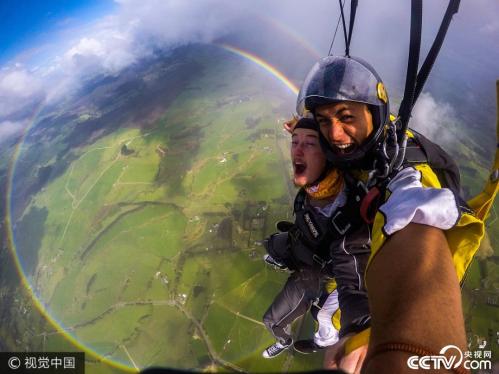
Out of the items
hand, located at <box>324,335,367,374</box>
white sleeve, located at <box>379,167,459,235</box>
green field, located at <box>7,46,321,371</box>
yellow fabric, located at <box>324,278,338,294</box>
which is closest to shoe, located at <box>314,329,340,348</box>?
yellow fabric, located at <box>324,278,338,294</box>

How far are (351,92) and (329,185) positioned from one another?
32.9 inches

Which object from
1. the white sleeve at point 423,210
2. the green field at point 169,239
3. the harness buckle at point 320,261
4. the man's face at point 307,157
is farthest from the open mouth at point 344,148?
the green field at point 169,239

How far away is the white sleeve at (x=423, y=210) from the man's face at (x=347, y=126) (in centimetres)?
80

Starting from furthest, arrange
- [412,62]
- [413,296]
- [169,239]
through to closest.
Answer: [169,239] < [412,62] < [413,296]

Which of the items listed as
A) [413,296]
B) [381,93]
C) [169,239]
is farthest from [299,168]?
[169,239]

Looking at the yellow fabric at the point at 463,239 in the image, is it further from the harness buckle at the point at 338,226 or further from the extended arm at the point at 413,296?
the harness buckle at the point at 338,226

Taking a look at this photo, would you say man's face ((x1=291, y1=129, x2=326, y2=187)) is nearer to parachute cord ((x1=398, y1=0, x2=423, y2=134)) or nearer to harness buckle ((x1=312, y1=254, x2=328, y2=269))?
harness buckle ((x1=312, y1=254, x2=328, y2=269))

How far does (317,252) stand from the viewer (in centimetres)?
256

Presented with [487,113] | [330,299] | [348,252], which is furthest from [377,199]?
[487,113]

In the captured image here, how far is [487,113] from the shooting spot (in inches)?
3177

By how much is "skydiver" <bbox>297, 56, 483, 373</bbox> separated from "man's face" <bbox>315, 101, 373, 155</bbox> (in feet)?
0.06

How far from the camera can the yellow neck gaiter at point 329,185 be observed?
2.44 m

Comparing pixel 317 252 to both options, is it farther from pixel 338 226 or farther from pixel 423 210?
pixel 423 210

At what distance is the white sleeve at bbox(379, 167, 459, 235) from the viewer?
1141mm
